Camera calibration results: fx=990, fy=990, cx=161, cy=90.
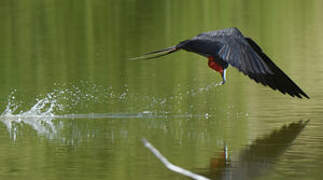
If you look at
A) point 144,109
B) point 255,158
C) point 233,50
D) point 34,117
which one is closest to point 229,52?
point 233,50

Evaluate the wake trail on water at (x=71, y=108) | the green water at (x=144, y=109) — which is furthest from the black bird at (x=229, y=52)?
the wake trail on water at (x=71, y=108)

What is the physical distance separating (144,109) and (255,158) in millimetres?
3068

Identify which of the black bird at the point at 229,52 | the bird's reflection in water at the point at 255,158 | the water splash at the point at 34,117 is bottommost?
the bird's reflection in water at the point at 255,158

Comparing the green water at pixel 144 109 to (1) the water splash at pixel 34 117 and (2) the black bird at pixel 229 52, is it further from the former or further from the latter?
(2) the black bird at pixel 229 52

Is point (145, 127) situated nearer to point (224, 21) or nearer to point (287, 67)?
point (287, 67)

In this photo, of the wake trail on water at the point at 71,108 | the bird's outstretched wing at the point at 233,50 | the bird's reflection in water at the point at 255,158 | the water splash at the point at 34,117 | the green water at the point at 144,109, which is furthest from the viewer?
the wake trail on water at the point at 71,108

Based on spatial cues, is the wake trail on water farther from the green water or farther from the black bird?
the black bird

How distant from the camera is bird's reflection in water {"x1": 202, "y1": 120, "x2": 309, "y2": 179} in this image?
25.5ft

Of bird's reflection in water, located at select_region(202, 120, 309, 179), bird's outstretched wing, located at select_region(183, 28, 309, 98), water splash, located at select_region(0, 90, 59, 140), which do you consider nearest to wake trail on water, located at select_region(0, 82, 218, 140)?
water splash, located at select_region(0, 90, 59, 140)

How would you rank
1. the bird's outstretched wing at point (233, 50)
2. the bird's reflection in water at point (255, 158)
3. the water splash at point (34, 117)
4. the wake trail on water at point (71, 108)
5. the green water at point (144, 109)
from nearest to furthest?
the bird's reflection in water at point (255, 158)
the green water at point (144, 109)
the bird's outstretched wing at point (233, 50)
the water splash at point (34, 117)
the wake trail on water at point (71, 108)

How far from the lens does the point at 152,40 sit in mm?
20125

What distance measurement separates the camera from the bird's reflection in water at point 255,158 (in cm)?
778

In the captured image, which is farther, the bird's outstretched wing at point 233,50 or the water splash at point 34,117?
the water splash at point 34,117

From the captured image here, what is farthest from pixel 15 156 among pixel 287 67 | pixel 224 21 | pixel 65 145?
pixel 224 21
